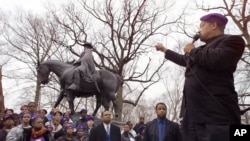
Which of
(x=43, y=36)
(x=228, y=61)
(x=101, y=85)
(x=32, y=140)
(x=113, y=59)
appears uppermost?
(x=43, y=36)

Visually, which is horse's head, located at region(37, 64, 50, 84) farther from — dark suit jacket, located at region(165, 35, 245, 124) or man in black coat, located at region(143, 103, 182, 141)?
dark suit jacket, located at region(165, 35, 245, 124)

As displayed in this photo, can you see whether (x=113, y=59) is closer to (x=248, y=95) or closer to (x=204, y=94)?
(x=248, y=95)

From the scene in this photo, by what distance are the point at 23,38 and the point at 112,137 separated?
78.2 ft

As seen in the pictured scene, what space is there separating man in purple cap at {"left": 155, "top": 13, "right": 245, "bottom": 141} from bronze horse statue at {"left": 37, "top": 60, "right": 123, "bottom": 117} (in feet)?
33.4

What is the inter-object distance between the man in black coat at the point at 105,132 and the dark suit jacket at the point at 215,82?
4.54 meters

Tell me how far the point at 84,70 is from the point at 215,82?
10.4 metres

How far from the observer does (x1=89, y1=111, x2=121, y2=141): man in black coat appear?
27.8 feet

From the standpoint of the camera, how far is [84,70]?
46.3 feet

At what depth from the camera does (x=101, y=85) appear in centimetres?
1513

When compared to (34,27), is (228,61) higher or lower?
lower

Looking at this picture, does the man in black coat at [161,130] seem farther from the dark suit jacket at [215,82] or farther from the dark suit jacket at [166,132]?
the dark suit jacket at [215,82]

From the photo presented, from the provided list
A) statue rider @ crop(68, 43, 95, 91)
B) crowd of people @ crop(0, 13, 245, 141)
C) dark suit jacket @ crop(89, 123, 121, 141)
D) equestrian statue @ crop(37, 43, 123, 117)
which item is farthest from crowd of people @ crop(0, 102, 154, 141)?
crowd of people @ crop(0, 13, 245, 141)

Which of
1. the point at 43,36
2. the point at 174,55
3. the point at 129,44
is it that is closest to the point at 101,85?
the point at 174,55

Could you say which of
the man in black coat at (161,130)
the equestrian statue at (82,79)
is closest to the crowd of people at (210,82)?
the man in black coat at (161,130)
